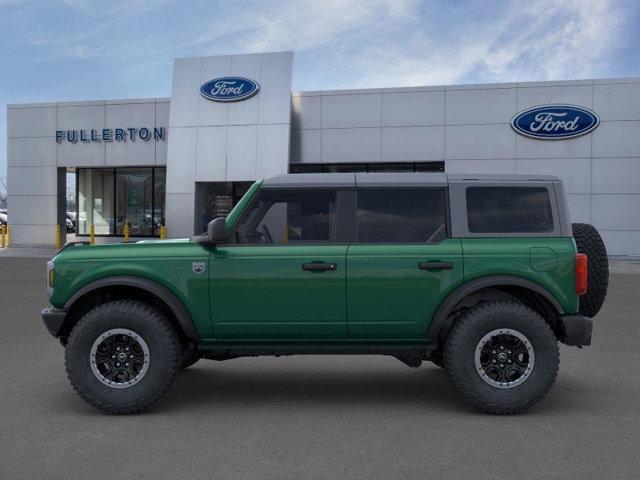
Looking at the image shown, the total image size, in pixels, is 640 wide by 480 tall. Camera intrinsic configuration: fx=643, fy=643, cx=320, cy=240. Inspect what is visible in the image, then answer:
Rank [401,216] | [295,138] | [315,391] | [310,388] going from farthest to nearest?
[295,138] < [310,388] < [315,391] < [401,216]

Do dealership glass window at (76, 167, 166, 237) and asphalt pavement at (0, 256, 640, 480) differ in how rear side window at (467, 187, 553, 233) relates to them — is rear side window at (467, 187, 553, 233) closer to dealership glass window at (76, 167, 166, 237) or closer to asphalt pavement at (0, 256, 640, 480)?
asphalt pavement at (0, 256, 640, 480)

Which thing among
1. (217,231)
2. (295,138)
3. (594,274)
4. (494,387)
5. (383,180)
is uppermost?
(295,138)

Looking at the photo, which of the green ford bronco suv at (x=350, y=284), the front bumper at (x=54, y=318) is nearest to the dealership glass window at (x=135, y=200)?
the front bumper at (x=54, y=318)

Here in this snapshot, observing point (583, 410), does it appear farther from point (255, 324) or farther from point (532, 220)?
point (255, 324)

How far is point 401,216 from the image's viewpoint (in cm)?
521

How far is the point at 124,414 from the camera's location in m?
5.04

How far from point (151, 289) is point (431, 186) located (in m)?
2.39

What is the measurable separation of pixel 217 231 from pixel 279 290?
66cm

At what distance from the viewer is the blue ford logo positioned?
22828 millimetres

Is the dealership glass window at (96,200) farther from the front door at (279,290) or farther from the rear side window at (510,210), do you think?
the rear side window at (510,210)

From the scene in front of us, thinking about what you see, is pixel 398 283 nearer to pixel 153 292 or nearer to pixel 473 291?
pixel 473 291

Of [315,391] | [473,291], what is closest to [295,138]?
[315,391]

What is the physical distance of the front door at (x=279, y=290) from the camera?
503 centimetres

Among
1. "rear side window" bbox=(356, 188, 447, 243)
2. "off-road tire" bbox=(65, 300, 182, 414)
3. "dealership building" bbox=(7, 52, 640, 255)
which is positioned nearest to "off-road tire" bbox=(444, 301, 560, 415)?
"rear side window" bbox=(356, 188, 447, 243)
